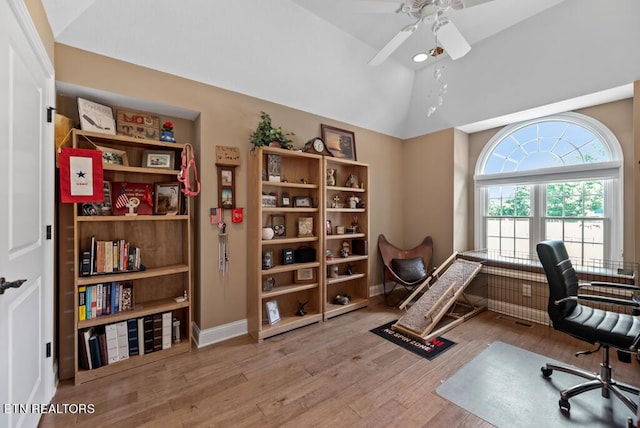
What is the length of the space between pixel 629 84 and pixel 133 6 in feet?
14.7

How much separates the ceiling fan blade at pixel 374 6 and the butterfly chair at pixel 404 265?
289cm

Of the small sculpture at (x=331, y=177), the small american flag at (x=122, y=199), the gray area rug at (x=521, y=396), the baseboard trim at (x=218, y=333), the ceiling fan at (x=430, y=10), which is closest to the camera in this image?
the gray area rug at (x=521, y=396)

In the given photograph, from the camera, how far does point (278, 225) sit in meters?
3.17

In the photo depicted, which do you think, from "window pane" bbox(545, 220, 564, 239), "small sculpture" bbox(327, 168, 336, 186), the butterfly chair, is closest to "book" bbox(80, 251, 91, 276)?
"small sculpture" bbox(327, 168, 336, 186)

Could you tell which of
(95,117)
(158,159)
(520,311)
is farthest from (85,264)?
(520,311)

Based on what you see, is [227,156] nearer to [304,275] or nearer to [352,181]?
[304,275]

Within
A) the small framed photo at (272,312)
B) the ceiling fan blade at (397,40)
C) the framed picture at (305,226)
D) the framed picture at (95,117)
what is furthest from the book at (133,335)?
the ceiling fan blade at (397,40)

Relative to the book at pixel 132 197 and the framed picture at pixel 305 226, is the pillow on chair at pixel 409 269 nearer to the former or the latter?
the framed picture at pixel 305 226

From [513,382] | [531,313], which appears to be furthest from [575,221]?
[513,382]

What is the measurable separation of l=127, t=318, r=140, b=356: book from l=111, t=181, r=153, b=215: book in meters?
0.96

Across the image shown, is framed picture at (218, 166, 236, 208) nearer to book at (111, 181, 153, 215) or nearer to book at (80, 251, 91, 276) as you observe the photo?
book at (111, 181, 153, 215)

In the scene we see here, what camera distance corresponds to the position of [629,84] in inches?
99.3

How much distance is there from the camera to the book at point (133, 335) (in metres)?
2.27

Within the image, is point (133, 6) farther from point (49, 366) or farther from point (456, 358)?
point (456, 358)
